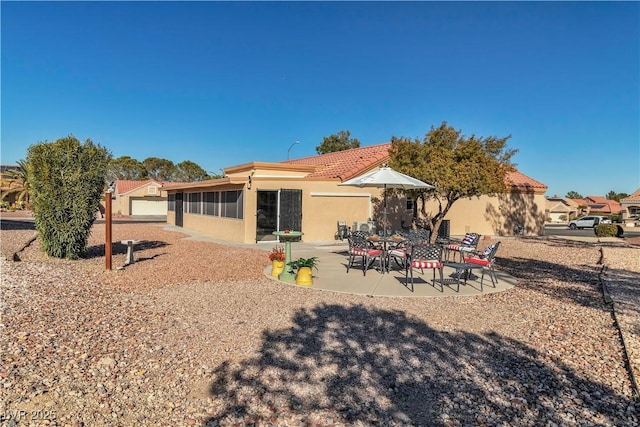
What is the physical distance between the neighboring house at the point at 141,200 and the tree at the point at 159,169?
2494 centimetres

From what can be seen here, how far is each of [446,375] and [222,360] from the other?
7.91 feet

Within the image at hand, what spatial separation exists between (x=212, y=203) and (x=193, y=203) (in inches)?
145

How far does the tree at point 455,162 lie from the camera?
1323cm

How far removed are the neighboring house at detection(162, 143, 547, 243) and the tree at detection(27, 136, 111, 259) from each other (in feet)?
19.2

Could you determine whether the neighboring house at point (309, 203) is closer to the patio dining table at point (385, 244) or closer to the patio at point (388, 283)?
the patio at point (388, 283)

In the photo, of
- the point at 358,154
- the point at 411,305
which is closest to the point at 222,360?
the point at 411,305

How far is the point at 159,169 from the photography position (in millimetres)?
71688

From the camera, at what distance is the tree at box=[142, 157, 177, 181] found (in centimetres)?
7088

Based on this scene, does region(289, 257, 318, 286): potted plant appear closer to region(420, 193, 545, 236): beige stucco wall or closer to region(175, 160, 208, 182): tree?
region(420, 193, 545, 236): beige stucco wall

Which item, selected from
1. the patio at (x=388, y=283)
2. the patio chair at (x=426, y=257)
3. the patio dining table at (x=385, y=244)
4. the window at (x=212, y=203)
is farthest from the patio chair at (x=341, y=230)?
the patio chair at (x=426, y=257)

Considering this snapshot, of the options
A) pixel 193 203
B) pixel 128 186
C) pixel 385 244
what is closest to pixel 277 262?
pixel 385 244

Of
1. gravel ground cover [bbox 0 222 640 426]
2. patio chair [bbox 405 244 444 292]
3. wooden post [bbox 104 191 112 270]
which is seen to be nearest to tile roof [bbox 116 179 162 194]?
wooden post [bbox 104 191 112 270]

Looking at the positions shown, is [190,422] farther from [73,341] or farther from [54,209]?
[54,209]

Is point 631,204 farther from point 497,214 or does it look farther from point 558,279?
point 558,279
